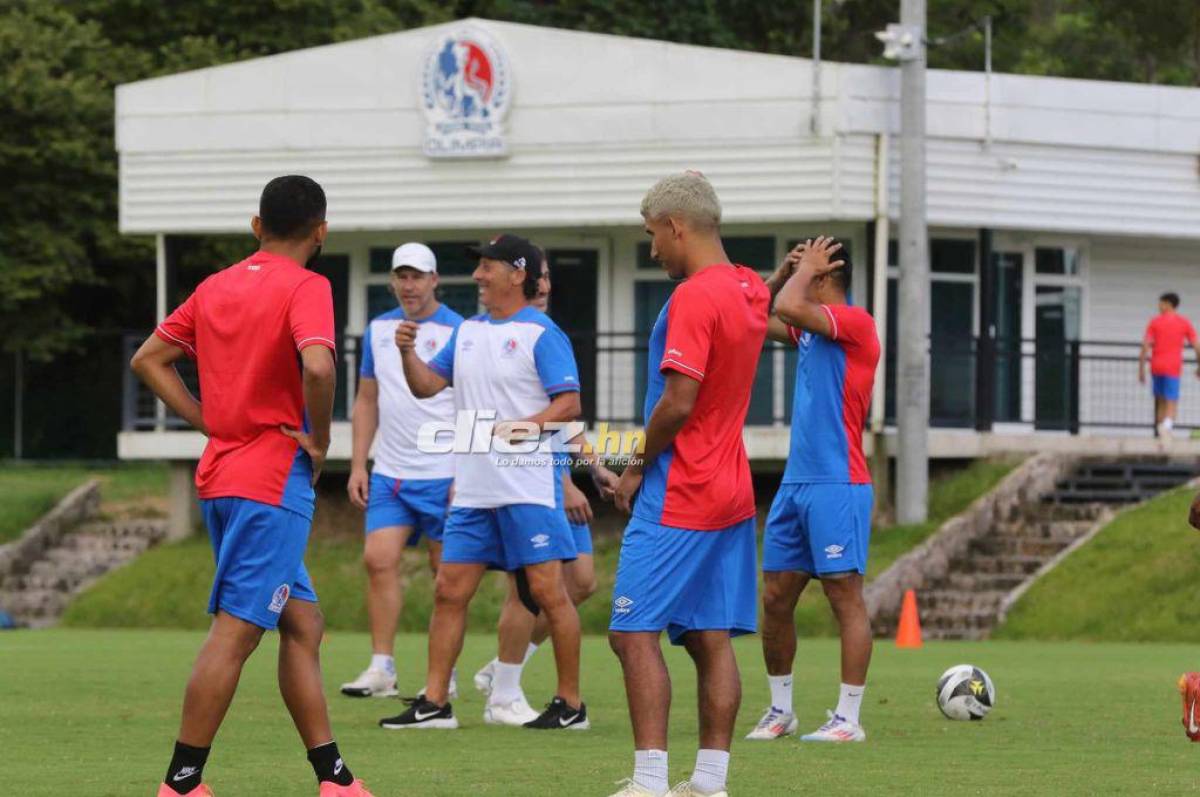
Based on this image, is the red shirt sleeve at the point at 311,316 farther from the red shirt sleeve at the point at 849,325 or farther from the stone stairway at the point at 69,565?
the stone stairway at the point at 69,565

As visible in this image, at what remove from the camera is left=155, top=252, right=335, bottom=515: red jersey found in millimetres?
8078

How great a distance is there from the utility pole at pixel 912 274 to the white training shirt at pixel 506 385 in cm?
1582

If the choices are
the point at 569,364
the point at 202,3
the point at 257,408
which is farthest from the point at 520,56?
the point at 257,408

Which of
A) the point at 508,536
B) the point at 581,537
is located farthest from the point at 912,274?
the point at 508,536

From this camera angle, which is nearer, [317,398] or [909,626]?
[317,398]

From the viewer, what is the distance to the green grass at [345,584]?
83.5 feet

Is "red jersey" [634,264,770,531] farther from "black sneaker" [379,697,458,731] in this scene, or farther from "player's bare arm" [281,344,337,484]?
"black sneaker" [379,697,458,731]

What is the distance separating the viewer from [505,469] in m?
11.4

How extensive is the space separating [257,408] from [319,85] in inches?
886

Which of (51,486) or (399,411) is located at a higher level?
(399,411)

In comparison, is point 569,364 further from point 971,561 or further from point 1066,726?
point 971,561

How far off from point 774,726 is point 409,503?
313 cm

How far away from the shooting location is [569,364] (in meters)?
11.4

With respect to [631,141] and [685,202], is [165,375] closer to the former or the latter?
[685,202]
